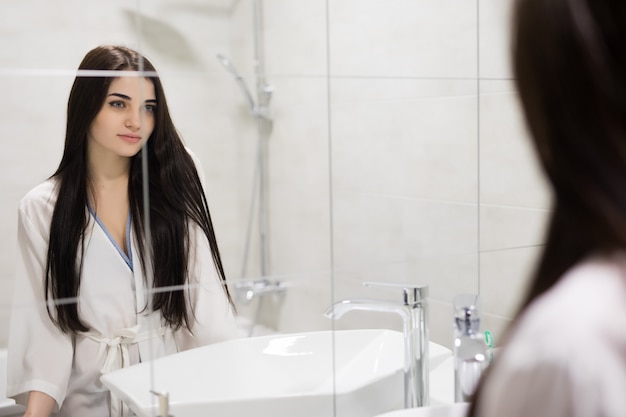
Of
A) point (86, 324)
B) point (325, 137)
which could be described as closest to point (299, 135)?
point (325, 137)

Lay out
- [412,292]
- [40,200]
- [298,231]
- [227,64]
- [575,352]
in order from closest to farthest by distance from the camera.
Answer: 1. [575,352]
2. [40,200]
3. [227,64]
4. [298,231]
5. [412,292]

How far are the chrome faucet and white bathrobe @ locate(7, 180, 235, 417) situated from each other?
0.40 m

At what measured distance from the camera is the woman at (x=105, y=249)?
1.00 m

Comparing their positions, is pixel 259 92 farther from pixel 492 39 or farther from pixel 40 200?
pixel 492 39

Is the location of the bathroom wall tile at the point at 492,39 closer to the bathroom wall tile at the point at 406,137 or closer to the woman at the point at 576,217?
the bathroom wall tile at the point at 406,137

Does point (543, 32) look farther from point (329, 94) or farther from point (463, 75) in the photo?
point (463, 75)

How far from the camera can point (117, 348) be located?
1.05 metres

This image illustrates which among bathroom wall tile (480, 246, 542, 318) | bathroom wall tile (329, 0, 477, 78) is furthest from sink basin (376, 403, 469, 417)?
bathroom wall tile (329, 0, 477, 78)

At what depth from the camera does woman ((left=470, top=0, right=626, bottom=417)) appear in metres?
0.52

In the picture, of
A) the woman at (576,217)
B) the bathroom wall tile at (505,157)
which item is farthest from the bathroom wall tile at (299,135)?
the woman at (576,217)

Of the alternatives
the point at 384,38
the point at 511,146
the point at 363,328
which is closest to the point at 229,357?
the point at 363,328

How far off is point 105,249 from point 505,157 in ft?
2.97

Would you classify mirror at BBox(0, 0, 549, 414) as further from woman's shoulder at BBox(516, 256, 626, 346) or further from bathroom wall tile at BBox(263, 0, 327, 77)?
woman's shoulder at BBox(516, 256, 626, 346)

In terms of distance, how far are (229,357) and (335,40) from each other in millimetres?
604
